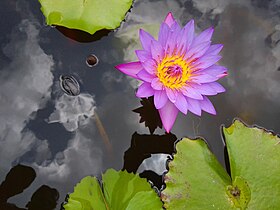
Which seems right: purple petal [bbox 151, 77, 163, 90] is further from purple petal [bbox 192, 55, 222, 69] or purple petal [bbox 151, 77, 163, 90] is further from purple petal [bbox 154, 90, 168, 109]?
purple petal [bbox 192, 55, 222, 69]

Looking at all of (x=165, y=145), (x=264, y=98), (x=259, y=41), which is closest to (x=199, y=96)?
(x=165, y=145)

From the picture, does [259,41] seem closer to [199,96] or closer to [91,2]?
[199,96]

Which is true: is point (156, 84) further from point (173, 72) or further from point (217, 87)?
point (217, 87)

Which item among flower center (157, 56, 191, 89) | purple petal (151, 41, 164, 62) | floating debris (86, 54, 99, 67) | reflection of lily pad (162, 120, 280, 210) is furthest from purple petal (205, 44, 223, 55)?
floating debris (86, 54, 99, 67)

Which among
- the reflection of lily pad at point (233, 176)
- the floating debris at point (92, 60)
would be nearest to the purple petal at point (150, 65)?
the reflection of lily pad at point (233, 176)

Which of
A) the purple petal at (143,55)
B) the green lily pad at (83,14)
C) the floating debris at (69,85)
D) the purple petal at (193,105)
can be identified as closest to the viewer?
the purple petal at (143,55)

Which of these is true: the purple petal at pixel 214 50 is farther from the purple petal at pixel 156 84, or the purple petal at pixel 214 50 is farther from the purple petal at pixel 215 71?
the purple petal at pixel 156 84
